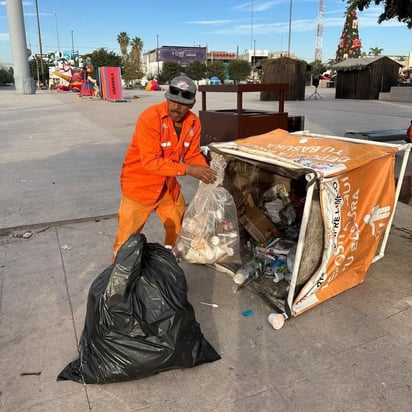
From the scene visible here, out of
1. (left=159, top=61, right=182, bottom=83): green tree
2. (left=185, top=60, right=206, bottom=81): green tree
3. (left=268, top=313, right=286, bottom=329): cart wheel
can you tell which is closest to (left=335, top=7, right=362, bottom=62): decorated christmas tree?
(left=185, top=60, right=206, bottom=81): green tree

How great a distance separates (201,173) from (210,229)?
465 mm

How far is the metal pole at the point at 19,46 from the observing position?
27562 mm

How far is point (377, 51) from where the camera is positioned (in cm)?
8056

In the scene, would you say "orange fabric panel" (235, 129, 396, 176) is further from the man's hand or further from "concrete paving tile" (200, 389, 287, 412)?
"concrete paving tile" (200, 389, 287, 412)

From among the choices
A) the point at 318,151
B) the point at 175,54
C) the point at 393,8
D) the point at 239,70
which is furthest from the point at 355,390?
the point at 175,54

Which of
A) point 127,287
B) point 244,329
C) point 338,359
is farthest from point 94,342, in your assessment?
point 338,359

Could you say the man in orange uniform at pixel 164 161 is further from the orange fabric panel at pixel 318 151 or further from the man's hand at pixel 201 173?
the orange fabric panel at pixel 318 151

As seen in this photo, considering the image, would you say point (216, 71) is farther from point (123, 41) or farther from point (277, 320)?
point (277, 320)

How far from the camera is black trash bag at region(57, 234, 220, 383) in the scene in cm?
200

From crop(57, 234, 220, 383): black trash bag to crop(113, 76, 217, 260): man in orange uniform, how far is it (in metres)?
0.81

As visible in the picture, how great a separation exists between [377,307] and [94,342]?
190cm

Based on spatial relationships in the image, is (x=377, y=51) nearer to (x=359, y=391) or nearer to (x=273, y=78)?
(x=273, y=78)

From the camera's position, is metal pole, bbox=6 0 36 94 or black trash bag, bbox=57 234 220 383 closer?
black trash bag, bbox=57 234 220 383

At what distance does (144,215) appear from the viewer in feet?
10.1
